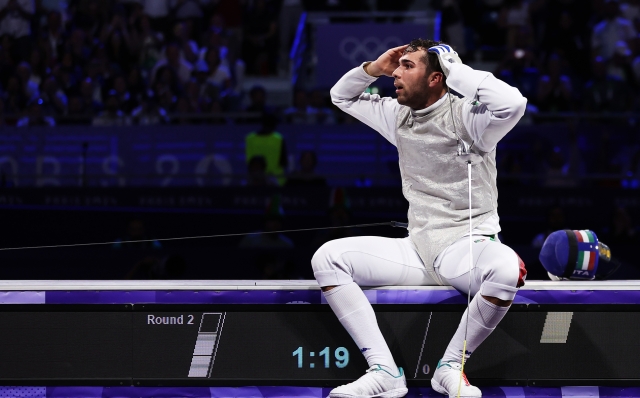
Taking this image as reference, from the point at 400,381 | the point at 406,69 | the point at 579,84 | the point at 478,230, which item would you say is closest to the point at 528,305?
the point at 478,230

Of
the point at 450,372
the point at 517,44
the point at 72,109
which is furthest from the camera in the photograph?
the point at 517,44

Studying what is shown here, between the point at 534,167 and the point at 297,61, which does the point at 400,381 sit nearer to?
the point at 534,167

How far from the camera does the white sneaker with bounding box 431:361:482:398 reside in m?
2.71

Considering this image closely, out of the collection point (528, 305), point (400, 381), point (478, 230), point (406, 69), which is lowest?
point (400, 381)

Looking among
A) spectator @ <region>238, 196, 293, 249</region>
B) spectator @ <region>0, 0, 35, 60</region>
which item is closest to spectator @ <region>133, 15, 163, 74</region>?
spectator @ <region>0, 0, 35, 60</region>

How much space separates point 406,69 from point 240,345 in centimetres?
104

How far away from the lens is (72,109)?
7.61 m

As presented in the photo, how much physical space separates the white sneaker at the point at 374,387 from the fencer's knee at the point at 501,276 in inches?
15.0

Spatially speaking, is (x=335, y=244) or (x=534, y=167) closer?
(x=335, y=244)

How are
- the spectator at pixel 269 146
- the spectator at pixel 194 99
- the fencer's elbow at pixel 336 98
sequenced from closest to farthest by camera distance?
1. the fencer's elbow at pixel 336 98
2. the spectator at pixel 269 146
3. the spectator at pixel 194 99

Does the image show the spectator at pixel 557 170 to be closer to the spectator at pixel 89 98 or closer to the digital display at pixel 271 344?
the digital display at pixel 271 344

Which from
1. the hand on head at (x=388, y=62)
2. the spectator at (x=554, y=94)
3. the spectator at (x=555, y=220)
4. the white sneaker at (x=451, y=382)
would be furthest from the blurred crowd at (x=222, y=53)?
the white sneaker at (x=451, y=382)

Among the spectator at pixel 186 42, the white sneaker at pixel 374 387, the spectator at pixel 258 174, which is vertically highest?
the spectator at pixel 186 42

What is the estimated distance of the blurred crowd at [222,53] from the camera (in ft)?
A: 24.1
